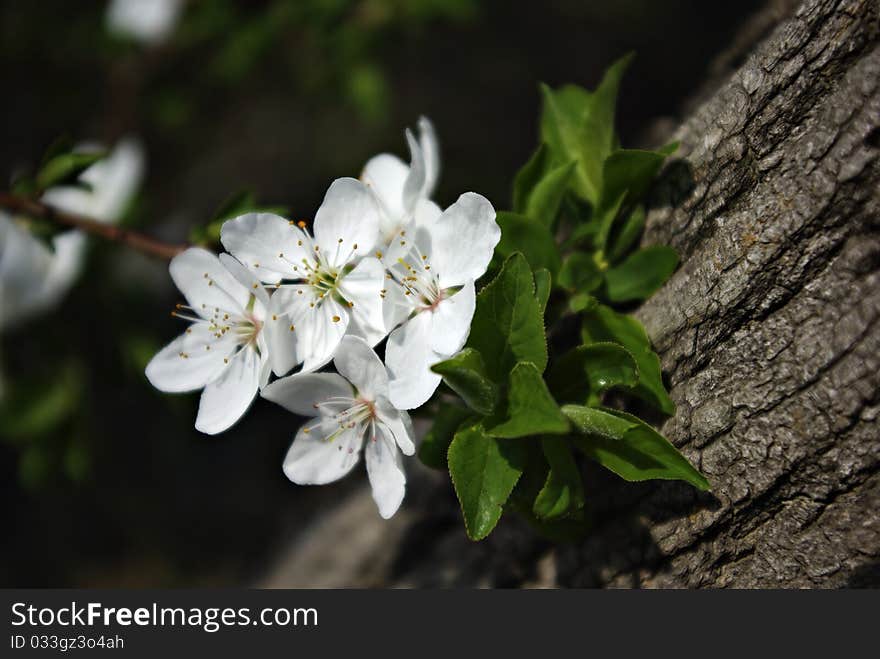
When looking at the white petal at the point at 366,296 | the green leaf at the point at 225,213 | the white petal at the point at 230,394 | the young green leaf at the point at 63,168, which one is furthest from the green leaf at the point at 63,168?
the white petal at the point at 366,296

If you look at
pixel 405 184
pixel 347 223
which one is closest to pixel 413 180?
pixel 405 184

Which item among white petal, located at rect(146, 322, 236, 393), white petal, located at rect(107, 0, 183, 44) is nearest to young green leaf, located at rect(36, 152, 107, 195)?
white petal, located at rect(146, 322, 236, 393)

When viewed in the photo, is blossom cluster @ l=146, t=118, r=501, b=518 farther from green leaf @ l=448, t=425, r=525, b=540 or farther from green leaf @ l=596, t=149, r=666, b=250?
green leaf @ l=596, t=149, r=666, b=250

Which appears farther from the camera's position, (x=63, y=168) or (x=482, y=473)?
(x=63, y=168)

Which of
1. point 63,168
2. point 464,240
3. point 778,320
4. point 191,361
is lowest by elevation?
point 191,361

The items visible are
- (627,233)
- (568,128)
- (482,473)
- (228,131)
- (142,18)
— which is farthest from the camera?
(228,131)

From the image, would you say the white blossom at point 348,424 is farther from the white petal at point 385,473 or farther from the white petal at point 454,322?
the white petal at point 454,322

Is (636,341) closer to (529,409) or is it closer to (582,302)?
(582,302)

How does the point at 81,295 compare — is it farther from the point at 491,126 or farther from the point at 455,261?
the point at 491,126
